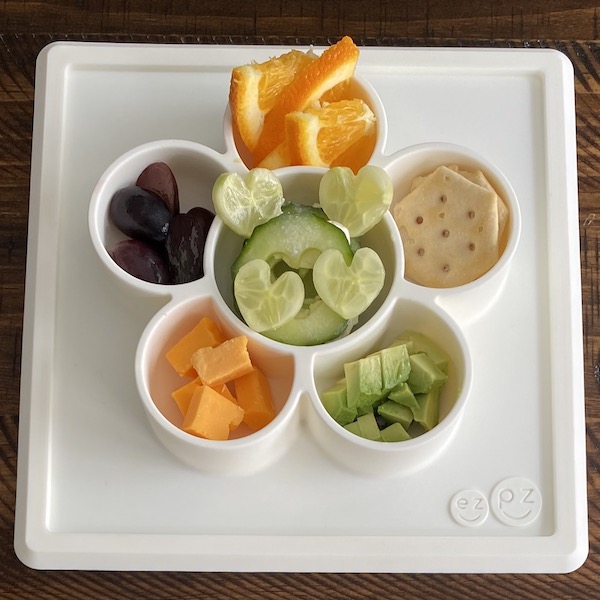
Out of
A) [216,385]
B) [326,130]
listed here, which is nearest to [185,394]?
[216,385]

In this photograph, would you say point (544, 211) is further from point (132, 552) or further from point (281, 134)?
point (132, 552)

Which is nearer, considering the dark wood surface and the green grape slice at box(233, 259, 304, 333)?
the green grape slice at box(233, 259, 304, 333)

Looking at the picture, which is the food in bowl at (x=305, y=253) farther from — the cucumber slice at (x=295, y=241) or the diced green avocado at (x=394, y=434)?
the diced green avocado at (x=394, y=434)

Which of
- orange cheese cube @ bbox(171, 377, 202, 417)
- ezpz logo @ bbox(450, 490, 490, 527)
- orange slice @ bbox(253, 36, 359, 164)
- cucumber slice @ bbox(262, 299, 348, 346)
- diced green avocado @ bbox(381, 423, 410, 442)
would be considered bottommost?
ezpz logo @ bbox(450, 490, 490, 527)

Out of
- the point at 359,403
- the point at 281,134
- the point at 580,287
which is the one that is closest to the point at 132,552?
the point at 359,403

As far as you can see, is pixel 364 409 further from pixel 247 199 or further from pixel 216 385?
pixel 247 199

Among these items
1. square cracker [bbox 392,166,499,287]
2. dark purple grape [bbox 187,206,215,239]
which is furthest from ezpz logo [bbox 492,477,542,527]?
dark purple grape [bbox 187,206,215,239]

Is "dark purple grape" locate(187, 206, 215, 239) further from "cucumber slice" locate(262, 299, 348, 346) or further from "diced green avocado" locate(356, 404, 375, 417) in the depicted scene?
"diced green avocado" locate(356, 404, 375, 417)
